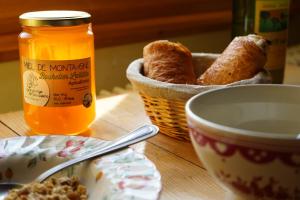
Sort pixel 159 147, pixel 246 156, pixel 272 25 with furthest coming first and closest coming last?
pixel 272 25
pixel 159 147
pixel 246 156

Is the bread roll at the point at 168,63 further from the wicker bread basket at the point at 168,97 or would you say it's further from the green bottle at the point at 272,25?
the green bottle at the point at 272,25

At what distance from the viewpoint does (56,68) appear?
24.6 inches

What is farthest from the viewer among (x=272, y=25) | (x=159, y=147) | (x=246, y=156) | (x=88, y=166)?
(x=272, y=25)

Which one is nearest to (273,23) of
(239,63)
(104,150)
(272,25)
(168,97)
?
(272,25)

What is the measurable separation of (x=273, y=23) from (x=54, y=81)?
1.40 feet

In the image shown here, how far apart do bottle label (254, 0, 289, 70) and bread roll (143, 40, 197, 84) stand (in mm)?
230

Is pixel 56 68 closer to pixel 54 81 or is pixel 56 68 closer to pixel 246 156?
pixel 54 81

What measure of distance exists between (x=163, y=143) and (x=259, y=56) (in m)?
0.17

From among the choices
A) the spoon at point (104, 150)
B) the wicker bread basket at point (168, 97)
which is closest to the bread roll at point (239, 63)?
the wicker bread basket at point (168, 97)

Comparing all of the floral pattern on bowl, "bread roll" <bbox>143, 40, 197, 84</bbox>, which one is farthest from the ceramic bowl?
"bread roll" <bbox>143, 40, 197, 84</bbox>

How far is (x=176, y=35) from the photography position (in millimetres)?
1289

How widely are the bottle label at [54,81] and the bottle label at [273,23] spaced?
361 millimetres

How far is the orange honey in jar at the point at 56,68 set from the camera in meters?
0.62

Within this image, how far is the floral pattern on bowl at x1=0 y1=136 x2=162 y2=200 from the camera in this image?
0.47 m
